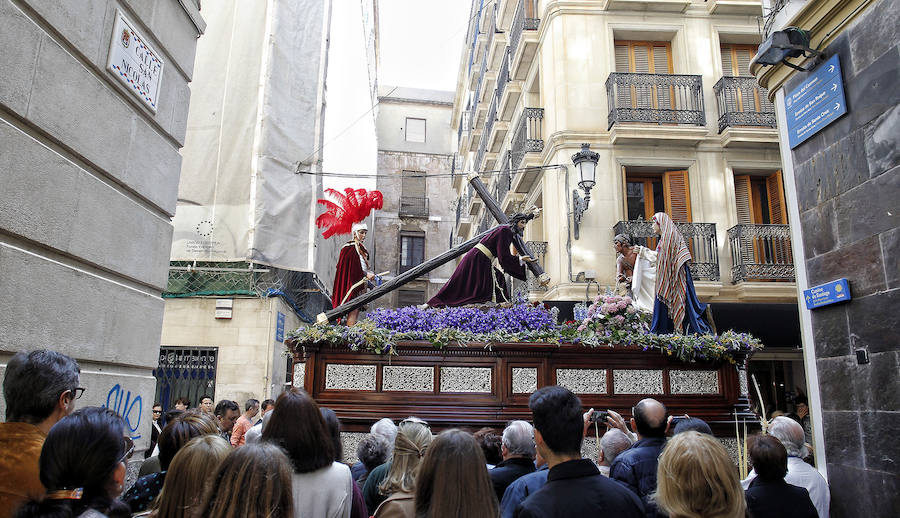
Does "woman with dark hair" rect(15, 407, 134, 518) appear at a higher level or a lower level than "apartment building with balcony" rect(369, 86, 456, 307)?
lower

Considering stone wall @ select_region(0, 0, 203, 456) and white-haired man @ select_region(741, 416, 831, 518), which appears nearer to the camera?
stone wall @ select_region(0, 0, 203, 456)

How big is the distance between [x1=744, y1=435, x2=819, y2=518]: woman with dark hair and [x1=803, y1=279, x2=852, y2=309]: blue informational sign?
295 centimetres

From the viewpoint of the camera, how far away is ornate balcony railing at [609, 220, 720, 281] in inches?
541

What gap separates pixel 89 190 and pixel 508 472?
11.7 ft

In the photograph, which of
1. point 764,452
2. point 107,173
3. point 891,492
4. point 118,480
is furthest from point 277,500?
point 891,492

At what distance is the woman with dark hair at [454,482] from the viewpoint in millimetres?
2162

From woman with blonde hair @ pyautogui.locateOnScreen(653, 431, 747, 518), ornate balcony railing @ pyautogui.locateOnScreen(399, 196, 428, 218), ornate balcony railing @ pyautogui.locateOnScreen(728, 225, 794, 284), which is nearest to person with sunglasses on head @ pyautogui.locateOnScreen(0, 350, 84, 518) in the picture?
woman with blonde hair @ pyautogui.locateOnScreen(653, 431, 747, 518)

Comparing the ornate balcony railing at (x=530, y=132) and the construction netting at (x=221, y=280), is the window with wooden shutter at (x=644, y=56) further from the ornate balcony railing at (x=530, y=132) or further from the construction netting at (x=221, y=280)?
the construction netting at (x=221, y=280)

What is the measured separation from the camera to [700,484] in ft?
8.02

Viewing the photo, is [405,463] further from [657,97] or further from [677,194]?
[657,97]

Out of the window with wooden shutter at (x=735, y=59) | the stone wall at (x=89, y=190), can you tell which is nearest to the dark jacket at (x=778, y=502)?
the stone wall at (x=89, y=190)

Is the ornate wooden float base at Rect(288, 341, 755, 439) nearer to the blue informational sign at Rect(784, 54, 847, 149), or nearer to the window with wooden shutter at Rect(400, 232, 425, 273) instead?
the blue informational sign at Rect(784, 54, 847, 149)

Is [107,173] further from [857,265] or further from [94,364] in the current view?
[857,265]

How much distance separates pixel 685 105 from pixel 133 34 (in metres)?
13.4
